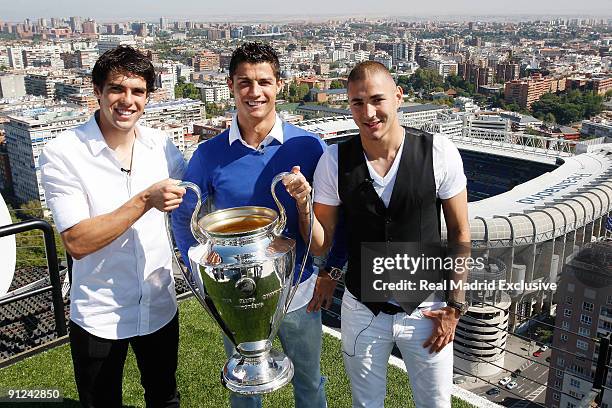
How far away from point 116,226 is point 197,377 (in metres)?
0.93

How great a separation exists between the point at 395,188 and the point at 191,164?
0.38 metres

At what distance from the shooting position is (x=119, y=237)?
99 cm

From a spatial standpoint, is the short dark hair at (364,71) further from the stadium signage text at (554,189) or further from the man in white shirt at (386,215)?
the stadium signage text at (554,189)

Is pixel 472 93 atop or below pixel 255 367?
below

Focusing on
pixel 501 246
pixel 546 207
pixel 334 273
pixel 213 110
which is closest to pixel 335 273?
pixel 334 273

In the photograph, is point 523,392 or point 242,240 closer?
point 242,240

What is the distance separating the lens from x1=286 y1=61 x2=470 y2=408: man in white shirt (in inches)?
38.0

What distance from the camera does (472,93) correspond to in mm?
39562

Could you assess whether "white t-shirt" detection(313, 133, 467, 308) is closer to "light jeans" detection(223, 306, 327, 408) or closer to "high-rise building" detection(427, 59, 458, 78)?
"light jeans" detection(223, 306, 327, 408)

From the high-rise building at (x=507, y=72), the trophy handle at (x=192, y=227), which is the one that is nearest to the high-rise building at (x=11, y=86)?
the high-rise building at (x=507, y=72)

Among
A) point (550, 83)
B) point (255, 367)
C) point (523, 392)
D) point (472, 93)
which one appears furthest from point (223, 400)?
point (472, 93)

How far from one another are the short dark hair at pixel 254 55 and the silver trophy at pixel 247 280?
0.23 meters

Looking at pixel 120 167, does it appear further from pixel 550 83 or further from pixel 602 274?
pixel 550 83

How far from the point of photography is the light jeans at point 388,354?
1.03m
